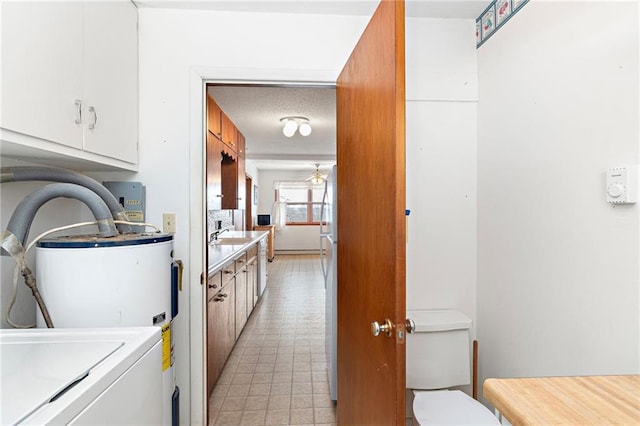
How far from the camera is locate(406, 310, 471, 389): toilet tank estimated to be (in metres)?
1.54

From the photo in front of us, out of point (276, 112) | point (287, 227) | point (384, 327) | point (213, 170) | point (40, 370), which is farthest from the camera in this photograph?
point (287, 227)

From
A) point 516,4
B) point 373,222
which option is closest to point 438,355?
point 373,222

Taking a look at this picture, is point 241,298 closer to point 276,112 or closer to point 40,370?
point 276,112

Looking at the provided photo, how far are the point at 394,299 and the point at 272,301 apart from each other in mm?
3620

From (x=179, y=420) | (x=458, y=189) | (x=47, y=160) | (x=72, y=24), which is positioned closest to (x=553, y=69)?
(x=458, y=189)

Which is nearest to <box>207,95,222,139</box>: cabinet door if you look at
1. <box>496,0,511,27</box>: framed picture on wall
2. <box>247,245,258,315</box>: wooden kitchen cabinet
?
<box>247,245,258,315</box>: wooden kitchen cabinet

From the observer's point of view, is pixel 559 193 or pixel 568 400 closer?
pixel 568 400

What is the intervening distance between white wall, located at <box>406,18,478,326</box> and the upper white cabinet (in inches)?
57.8

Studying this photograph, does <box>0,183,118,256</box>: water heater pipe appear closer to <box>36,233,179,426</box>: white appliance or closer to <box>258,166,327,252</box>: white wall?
<box>36,233,179,426</box>: white appliance

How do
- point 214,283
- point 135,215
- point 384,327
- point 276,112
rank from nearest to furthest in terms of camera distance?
point 384,327, point 135,215, point 214,283, point 276,112

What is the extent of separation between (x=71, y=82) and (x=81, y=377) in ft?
3.36

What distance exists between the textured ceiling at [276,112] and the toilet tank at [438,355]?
1444mm

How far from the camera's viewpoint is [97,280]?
1.06m

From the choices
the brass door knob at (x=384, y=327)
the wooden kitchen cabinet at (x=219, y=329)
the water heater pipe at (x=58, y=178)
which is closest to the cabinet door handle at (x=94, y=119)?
the water heater pipe at (x=58, y=178)
